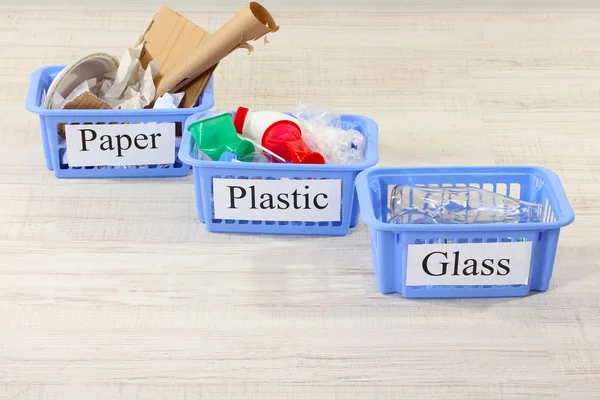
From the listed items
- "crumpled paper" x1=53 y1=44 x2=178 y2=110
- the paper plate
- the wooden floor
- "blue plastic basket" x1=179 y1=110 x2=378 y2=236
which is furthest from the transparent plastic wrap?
the paper plate

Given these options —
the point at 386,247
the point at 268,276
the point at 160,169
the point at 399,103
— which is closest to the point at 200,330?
the point at 268,276

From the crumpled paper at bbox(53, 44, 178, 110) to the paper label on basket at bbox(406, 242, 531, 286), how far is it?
51cm

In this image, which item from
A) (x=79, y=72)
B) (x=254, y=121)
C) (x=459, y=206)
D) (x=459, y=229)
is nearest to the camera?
(x=459, y=229)

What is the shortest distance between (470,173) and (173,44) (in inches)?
22.6

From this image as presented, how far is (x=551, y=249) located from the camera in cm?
129

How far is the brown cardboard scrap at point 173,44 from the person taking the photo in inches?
62.7

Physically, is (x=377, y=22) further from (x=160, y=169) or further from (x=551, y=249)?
(x=551, y=249)

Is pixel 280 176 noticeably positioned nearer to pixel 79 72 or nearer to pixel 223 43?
pixel 223 43

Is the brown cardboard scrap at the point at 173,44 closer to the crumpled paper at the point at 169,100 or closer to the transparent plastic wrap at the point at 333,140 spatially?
the crumpled paper at the point at 169,100

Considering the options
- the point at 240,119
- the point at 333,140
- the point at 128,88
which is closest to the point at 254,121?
the point at 240,119

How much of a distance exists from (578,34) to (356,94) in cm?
58

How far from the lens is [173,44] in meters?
1.65

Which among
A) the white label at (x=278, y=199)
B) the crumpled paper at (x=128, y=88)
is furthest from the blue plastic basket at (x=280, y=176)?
the crumpled paper at (x=128, y=88)

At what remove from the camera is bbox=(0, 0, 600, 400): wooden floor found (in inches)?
47.9
